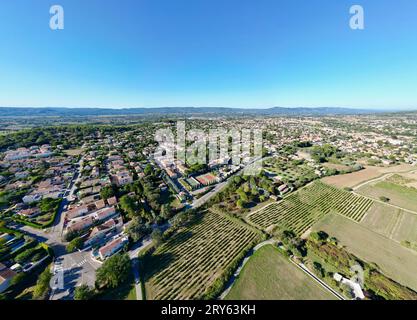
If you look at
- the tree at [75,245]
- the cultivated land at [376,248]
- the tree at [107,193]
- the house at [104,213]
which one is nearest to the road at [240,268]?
the cultivated land at [376,248]

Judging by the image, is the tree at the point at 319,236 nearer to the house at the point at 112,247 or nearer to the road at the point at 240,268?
the road at the point at 240,268

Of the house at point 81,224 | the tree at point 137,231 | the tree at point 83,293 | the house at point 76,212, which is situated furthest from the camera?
the house at point 76,212

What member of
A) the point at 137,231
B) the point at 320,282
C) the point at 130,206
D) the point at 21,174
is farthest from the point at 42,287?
the point at 21,174

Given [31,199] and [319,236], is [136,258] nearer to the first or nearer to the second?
[319,236]

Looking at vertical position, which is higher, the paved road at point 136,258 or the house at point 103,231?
the house at point 103,231

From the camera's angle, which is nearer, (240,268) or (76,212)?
(240,268)

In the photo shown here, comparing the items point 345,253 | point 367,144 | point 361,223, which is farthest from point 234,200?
point 367,144
